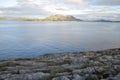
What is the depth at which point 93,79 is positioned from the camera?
18.8 meters

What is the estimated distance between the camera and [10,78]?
19750mm

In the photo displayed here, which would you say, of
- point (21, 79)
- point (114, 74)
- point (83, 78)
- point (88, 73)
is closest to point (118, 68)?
point (114, 74)

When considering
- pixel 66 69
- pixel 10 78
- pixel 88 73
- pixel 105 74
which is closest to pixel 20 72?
pixel 10 78

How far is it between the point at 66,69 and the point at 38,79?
14.1ft

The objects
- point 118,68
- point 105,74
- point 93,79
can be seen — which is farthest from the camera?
point 118,68

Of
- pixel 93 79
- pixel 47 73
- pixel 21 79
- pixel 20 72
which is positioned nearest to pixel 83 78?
pixel 93 79

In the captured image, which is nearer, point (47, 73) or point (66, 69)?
point (47, 73)

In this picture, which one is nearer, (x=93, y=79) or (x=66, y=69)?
(x=93, y=79)

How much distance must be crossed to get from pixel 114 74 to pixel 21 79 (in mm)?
8479

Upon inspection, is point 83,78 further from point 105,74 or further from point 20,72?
point 20,72

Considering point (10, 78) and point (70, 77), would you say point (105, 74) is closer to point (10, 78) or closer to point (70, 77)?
point (70, 77)

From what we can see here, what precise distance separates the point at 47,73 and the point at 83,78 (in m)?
3.89

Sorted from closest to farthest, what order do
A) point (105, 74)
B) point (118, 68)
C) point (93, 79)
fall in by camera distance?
point (93, 79) < point (105, 74) < point (118, 68)

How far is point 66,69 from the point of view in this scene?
23.0 m
